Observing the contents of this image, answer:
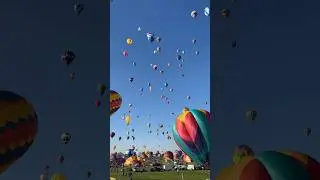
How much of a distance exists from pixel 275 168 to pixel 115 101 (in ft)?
55.4

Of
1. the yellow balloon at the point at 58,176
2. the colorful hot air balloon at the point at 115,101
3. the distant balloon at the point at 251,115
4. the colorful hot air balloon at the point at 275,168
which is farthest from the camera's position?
the colorful hot air balloon at the point at 115,101

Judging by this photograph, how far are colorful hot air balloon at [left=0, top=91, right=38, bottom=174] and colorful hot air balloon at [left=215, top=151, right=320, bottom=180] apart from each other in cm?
527

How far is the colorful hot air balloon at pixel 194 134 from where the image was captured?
20531 millimetres

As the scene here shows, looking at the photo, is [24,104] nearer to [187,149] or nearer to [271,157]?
[271,157]

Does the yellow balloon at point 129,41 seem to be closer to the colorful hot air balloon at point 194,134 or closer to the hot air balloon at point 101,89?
the colorful hot air balloon at point 194,134

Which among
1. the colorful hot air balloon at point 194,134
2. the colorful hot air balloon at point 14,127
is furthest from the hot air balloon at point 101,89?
the colorful hot air balloon at point 194,134

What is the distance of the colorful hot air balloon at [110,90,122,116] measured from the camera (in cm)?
2245

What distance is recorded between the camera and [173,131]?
22453 millimetres

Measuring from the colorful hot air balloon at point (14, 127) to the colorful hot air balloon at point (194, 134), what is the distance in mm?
10492

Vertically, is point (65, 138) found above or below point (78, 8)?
below

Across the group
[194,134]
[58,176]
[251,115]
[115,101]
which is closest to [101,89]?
[58,176]

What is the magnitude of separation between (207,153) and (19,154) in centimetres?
1118

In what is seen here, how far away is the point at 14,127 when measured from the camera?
33.8 feet

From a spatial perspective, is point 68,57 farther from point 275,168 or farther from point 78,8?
point 275,168
